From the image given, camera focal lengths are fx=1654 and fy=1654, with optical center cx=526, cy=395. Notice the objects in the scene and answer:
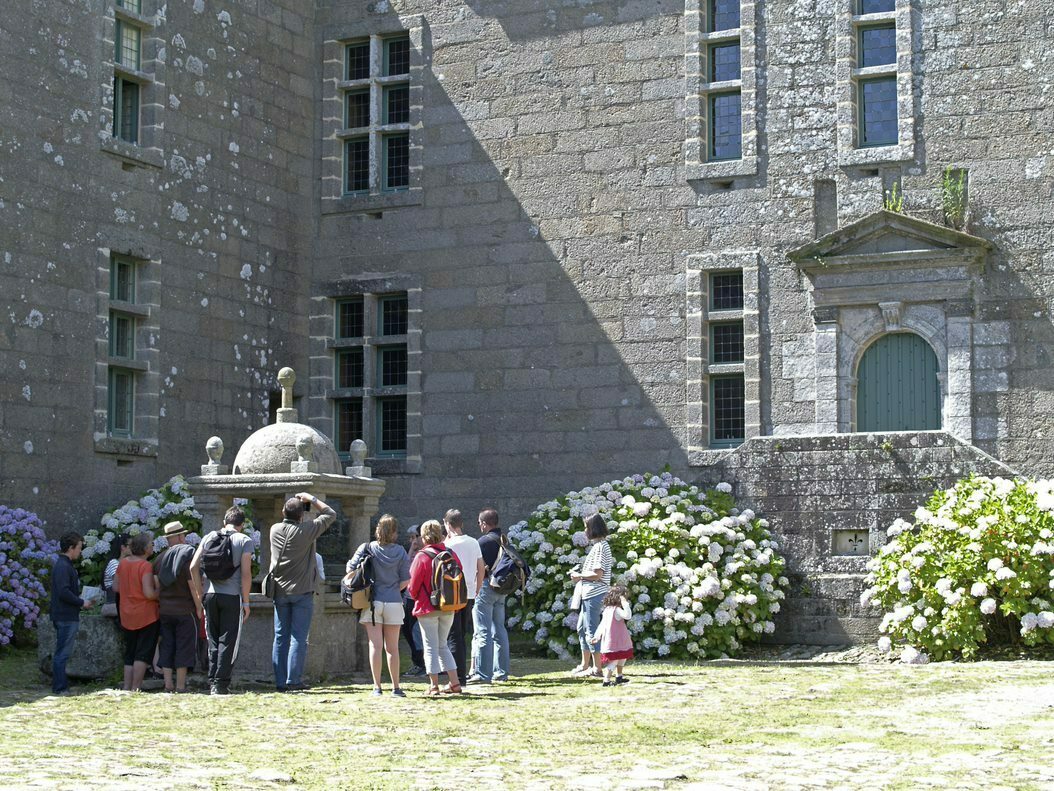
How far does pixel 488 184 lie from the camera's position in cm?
1705

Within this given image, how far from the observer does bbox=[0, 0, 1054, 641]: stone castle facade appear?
14.7 meters

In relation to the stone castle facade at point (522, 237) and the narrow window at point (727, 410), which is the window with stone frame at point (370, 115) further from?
the narrow window at point (727, 410)

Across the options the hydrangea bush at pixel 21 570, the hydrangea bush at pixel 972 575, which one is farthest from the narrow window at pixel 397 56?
the hydrangea bush at pixel 972 575

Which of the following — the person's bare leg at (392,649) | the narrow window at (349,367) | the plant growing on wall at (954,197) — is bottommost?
the person's bare leg at (392,649)

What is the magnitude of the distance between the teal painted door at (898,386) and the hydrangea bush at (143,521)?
228 inches

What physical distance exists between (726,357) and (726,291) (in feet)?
2.13

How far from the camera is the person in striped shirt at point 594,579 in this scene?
38.1 ft

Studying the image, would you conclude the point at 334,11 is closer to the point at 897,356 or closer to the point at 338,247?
the point at 338,247

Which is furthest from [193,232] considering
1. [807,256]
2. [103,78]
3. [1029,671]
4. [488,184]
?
[1029,671]

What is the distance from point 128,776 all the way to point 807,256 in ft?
32.4

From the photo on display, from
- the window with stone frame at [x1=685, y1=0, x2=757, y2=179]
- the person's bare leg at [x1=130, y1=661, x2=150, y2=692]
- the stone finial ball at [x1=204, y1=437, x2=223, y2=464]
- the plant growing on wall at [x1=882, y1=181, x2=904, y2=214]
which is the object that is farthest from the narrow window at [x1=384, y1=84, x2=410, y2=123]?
the person's bare leg at [x1=130, y1=661, x2=150, y2=692]

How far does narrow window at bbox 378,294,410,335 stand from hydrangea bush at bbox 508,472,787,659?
11.2 feet

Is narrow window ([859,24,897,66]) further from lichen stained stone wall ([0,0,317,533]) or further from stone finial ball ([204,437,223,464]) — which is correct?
stone finial ball ([204,437,223,464])

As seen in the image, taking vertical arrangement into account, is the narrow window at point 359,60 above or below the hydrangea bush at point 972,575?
above
